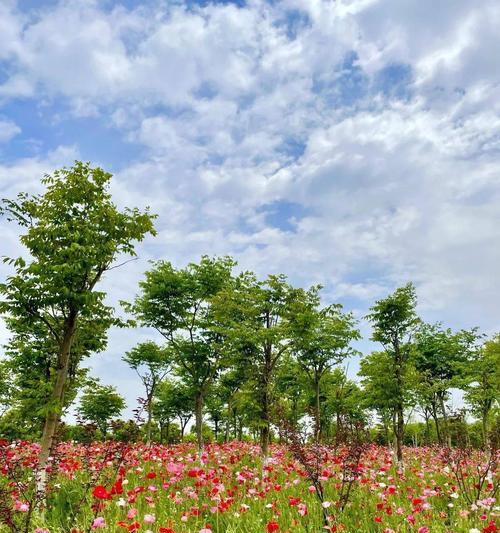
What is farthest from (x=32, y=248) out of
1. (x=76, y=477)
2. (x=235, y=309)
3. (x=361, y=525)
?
(x=361, y=525)

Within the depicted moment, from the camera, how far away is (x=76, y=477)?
11.1 metres

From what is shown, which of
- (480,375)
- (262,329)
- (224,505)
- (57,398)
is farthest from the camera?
(480,375)

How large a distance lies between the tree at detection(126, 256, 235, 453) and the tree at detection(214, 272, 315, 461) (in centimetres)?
559

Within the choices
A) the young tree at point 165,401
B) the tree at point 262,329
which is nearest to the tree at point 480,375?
the tree at point 262,329

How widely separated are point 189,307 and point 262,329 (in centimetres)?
926

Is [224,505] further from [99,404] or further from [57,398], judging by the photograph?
[99,404]

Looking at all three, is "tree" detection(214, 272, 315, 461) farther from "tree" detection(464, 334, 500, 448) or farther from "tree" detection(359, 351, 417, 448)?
"tree" detection(464, 334, 500, 448)

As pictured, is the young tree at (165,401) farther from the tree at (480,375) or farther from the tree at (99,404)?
the tree at (480,375)

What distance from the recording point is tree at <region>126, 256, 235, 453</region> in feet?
74.1

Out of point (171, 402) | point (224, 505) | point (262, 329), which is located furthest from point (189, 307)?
point (171, 402)

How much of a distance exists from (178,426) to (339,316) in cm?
5108

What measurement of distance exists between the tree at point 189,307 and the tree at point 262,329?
559 centimetres

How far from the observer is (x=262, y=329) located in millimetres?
14758

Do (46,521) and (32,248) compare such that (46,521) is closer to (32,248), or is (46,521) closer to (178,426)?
(32,248)
